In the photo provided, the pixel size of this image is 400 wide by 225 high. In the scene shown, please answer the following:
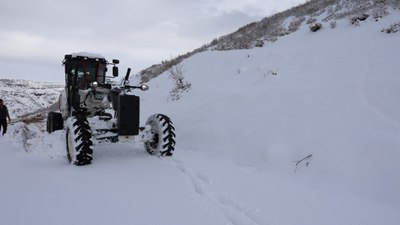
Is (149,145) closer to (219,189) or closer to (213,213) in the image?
(219,189)

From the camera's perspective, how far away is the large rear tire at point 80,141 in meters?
5.75

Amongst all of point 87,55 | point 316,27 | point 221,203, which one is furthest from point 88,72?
point 316,27

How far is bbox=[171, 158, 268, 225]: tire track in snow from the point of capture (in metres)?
3.66

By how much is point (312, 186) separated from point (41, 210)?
3652 mm

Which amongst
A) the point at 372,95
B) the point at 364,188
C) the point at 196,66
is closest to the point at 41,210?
the point at 364,188

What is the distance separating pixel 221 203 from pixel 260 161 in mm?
1934

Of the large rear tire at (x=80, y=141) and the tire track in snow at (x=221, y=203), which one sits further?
the large rear tire at (x=80, y=141)

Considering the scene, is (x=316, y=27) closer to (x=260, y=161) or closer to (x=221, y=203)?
(x=260, y=161)

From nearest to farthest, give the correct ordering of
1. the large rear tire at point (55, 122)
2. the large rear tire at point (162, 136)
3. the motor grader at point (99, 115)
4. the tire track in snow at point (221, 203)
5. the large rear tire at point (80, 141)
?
the tire track in snow at point (221, 203) < the large rear tire at point (80, 141) < the motor grader at point (99, 115) < the large rear tire at point (162, 136) < the large rear tire at point (55, 122)

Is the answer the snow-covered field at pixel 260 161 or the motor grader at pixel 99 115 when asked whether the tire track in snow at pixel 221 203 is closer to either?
the snow-covered field at pixel 260 161

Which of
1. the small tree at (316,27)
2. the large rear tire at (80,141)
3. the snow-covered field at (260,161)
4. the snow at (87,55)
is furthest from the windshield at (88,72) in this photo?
the small tree at (316,27)

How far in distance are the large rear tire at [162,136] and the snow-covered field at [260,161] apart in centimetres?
23

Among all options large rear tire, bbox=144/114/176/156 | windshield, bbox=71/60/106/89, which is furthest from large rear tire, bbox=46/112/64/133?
large rear tire, bbox=144/114/176/156

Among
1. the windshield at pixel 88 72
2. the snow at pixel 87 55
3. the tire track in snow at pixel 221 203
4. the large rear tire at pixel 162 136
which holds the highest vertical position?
the snow at pixel 87 55
